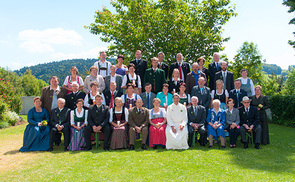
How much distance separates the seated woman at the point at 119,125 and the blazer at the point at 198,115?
6.61 feet

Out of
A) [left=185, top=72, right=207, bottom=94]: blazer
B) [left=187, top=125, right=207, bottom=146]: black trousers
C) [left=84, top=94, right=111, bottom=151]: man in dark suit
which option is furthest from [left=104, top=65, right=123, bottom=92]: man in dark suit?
[left=187, top=125, right=207, bottom=146]: black trousers

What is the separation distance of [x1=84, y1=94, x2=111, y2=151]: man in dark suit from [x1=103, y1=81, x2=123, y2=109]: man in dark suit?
440 mm

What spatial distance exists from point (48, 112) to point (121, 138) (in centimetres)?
262

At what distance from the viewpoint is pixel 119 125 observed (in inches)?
277

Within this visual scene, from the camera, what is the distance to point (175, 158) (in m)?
5.71

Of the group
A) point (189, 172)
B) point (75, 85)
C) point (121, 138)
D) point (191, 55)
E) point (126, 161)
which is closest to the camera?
point (189, 172)

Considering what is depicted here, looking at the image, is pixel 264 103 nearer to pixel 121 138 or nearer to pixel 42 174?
pixel 121 138

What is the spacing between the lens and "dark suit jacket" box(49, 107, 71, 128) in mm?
7082

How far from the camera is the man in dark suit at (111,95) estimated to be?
750 centimetres

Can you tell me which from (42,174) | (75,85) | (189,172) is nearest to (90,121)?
(75,85)

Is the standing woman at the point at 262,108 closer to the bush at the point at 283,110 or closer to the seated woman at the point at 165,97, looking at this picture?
the seated woman at the point at 165,97

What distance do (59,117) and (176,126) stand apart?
11.9 feet

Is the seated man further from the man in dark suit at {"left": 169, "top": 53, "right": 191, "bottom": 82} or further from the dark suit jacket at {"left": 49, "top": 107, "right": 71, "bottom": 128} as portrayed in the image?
the man in dark suit at {"left": 169, "top": 53, "right": 191, "bottom": 82}

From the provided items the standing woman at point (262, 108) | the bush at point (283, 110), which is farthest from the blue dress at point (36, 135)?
the bush at point (283, 110)
